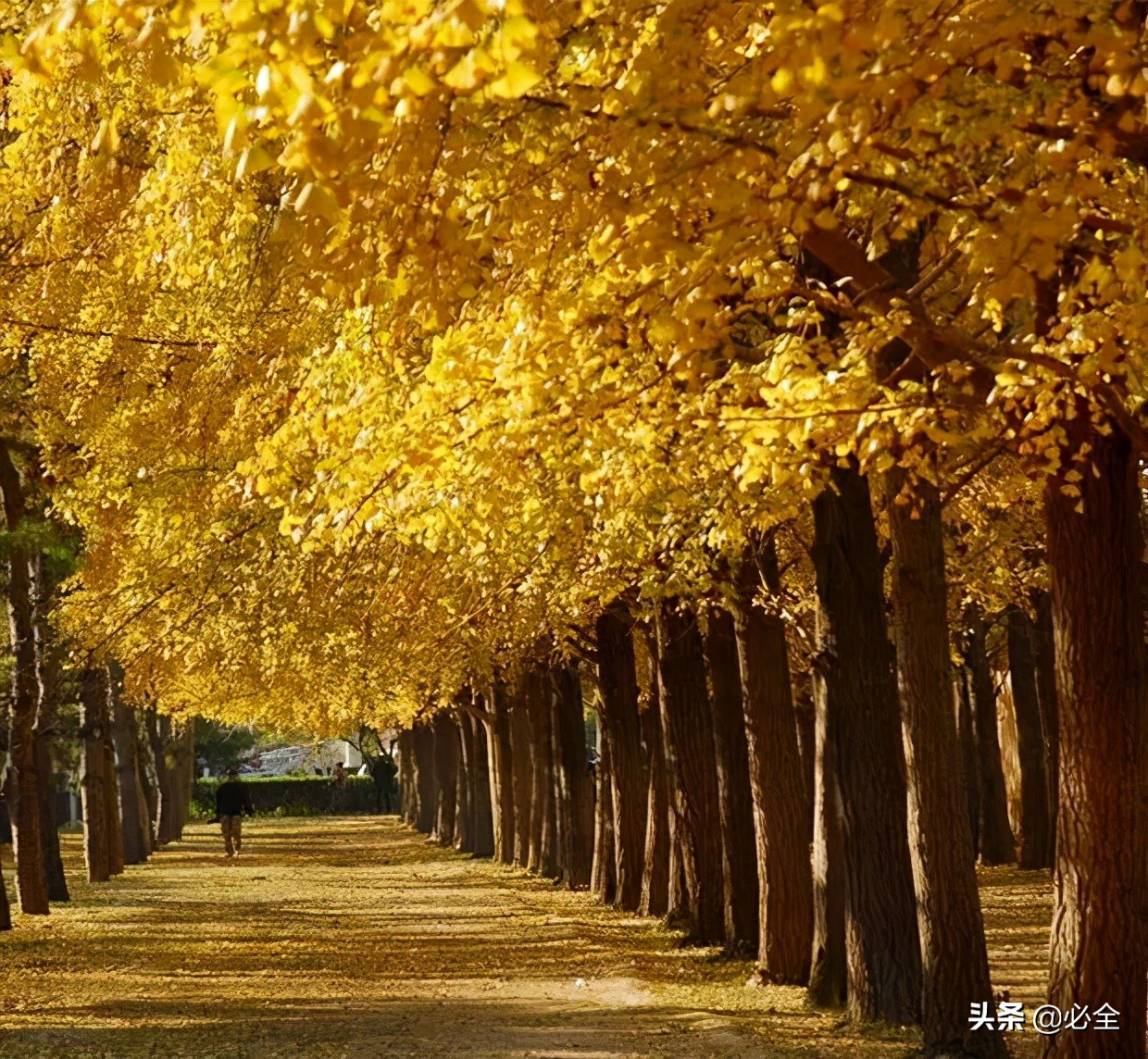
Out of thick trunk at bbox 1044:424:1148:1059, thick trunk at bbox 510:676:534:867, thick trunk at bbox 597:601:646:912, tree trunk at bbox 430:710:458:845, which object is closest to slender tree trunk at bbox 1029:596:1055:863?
thick trunk at bbox 597:601:646:912

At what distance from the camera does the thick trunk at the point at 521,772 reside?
39281 mm

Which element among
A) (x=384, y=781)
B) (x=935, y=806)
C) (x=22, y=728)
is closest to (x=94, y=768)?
(x=22, y=728)

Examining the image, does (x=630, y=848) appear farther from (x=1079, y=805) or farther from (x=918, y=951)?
(x=1079, y=805)

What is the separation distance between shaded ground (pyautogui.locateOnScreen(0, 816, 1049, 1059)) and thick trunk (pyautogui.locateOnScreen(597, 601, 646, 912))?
106 centimetres

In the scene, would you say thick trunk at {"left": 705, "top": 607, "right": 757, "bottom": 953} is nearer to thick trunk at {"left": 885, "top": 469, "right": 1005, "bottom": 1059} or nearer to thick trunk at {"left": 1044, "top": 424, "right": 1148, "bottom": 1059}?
thick trunk at {"left": 885, "top": 469, "right": 1005, "bottom": 1059}

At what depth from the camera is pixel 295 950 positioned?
2192cm

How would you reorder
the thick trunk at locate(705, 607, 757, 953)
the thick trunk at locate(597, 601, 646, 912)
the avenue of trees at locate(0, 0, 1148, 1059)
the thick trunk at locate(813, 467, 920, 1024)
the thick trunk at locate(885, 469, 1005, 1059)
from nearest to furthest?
the avenue of trees at locate(0, 0, 1148, 1059), the thick trunk at locate(885, 469, 1005, 1059), the thick trunk at locate(813, 467, 920, 1024), the thick trunk at locate(705, 607, 757, 953), the thick trunk at locate(597, 601, 646, 912)

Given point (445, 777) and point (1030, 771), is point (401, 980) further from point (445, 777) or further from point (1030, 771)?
point (445, 777)

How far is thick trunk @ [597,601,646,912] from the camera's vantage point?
89.5ft

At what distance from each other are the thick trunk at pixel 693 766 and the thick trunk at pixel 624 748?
4.72 meters

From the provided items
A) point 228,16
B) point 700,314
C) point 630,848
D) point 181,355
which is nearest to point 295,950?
point 630,848

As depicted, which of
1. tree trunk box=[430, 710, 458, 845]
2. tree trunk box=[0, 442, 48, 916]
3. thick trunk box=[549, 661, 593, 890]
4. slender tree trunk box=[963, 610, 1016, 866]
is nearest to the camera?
tree trunk box=[0, 442, 48, 916]

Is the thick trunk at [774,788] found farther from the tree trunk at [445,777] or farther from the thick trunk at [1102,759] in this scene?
the tree trunk at [445,777]

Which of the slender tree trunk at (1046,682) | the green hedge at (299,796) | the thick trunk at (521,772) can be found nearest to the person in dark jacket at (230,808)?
the thick trunk at (521,772)
